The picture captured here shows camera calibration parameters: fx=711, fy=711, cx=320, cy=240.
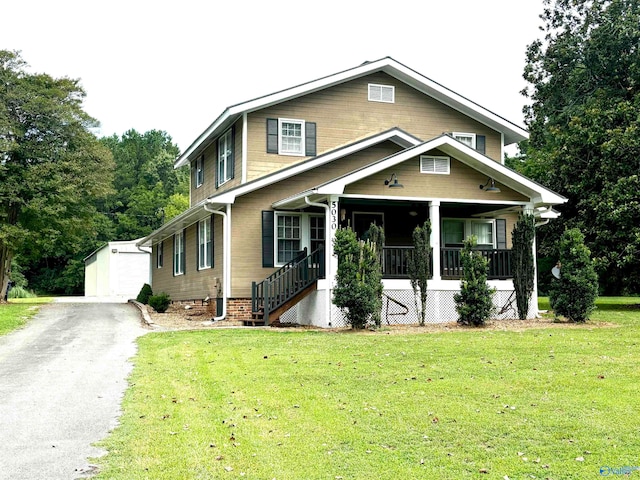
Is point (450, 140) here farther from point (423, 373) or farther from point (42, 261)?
point (42, 261)

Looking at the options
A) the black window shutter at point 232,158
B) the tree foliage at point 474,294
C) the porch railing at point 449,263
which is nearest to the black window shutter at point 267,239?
the black window shutter at point 232,158

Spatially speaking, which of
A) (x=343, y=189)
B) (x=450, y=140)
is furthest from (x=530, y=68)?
(x=343, y=189)

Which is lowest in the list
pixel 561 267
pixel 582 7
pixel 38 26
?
pixel 561 267

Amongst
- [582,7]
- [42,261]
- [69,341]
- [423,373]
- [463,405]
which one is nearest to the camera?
[463,405]

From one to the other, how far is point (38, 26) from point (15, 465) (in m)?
11.8

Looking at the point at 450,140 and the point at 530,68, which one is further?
the point at 530,68

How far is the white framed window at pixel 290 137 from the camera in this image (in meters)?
20.9

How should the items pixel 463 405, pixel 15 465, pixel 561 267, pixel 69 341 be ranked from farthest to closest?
1. pixel 561 267
2. pixel 69 341
3. pixel 463 405
4. pixel 15 465

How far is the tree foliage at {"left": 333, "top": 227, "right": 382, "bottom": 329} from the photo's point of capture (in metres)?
15.2

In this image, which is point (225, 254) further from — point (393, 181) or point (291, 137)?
point (393, 181)

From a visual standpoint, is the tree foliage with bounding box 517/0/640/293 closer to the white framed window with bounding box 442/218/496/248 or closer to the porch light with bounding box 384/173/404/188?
the white framed window with bounding box 442/218/496/248

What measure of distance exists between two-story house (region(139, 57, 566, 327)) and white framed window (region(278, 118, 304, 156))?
0.03 metres

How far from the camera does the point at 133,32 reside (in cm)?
1753

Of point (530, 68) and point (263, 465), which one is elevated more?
point (530, 68)
